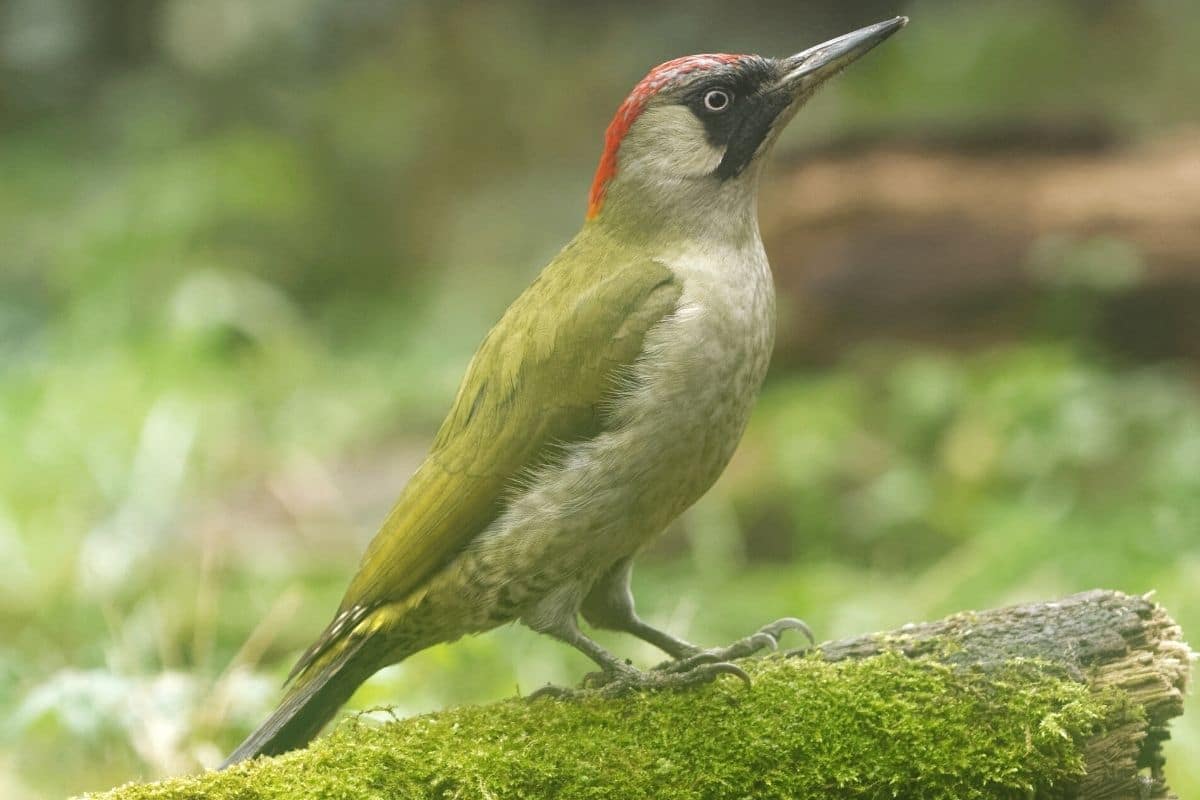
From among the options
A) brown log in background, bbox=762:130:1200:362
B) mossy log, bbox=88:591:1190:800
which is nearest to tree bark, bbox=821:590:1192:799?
mossy log, bbox=88:591:1190:800

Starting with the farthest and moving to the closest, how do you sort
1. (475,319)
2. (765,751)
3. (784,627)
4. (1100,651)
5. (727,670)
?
(475,319)
(784,627)
(727,670)
(1100,651)
(765,751)

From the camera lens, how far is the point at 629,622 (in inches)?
137

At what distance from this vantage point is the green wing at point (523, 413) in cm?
316

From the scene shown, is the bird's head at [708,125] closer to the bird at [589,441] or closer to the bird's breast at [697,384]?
the bird at [589,441]

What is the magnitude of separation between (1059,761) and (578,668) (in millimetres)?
2883

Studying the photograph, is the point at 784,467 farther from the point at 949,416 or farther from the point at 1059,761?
the point at 1059,761

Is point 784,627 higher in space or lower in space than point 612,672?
higher

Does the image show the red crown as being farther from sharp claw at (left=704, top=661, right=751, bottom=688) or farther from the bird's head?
sharp claw at (left=704, top=661, right=751, bottom=688)

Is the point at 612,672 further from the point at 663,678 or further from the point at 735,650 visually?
the point at 735,650

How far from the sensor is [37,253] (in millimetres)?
11094

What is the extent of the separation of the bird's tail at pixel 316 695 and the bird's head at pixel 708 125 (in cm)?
125

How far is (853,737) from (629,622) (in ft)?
2.85

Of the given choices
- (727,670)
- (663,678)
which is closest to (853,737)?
(727,670)

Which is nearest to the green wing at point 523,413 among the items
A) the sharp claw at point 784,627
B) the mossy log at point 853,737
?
the mossy log at point 853,737
